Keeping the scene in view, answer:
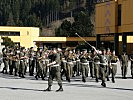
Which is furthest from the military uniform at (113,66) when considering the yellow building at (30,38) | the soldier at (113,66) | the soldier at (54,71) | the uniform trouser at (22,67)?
the yellow building at (30,38)

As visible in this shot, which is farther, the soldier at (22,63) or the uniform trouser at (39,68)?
the soldier at (22,63)

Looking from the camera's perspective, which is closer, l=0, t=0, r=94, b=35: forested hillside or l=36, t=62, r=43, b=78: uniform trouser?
l=36, t=62, r=43, b=78: uniform trouser

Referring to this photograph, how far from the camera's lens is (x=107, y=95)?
49.4 ft

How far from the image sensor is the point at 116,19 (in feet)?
201

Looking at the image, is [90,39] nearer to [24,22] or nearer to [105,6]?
[105,6]

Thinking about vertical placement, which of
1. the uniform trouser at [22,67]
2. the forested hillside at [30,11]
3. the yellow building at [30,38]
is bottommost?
the uniform trouser at [22,67]

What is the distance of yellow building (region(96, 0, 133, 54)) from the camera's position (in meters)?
56.9

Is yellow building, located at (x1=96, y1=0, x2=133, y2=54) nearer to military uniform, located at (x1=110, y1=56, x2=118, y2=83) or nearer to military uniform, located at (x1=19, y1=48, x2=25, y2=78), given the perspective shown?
military uniform, located at (x1=19, y1=48, x2=25, y2=78)

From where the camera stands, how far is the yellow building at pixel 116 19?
56938 millimetres

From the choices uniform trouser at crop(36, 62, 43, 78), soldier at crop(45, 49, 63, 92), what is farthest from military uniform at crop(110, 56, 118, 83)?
soldier at crop(45, 49, 63, 92)

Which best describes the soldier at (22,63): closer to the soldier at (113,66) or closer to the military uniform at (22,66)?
the military uniform at (22,66)

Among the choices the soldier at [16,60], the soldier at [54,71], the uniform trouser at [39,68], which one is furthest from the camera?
the soldier at [16,60]

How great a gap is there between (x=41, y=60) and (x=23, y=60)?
262 centimetres

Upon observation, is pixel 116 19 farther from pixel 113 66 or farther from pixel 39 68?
pixel 113 66
